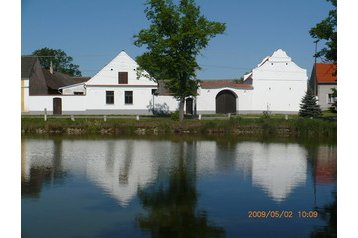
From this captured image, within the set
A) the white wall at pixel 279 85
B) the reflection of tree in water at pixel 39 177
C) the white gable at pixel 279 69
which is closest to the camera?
the reflection of tree in water at pixel 39 177

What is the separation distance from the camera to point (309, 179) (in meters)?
14.4

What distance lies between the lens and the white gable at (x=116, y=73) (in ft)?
140

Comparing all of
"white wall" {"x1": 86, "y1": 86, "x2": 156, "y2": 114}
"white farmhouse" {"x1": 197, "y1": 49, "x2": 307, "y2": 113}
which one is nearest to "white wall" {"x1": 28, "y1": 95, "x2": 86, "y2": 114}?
"white wall" {"x1": 86, "y1": 86, "x2": 156, "y2": 114}

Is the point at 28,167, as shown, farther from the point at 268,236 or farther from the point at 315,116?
the point at 315,116

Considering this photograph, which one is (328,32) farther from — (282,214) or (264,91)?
(282,214)

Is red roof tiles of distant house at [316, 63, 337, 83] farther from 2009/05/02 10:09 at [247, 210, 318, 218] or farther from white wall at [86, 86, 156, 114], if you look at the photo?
2009/05/02 10:09 at [247, 210, 318, 218]

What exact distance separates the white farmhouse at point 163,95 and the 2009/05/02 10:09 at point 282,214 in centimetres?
3180

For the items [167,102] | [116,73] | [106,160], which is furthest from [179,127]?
[116,73]

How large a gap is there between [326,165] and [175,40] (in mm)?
18713

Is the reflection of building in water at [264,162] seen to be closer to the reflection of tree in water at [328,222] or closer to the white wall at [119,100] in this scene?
the reflection of tree in water at [328,222]

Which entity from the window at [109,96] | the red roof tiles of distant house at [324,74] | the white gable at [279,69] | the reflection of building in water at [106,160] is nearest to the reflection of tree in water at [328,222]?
the reflection of building in water at [106,160]

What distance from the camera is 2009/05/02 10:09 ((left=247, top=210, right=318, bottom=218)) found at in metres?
10.1

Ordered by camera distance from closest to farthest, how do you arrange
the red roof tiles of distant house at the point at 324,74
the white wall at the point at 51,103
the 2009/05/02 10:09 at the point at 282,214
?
1. the 2009/05/02 10:09 at the point at 282,214
2. the white wall at the point at 51,103
3. the red roof tiles of distant house at the point at 324,74

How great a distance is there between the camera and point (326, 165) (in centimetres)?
1738
